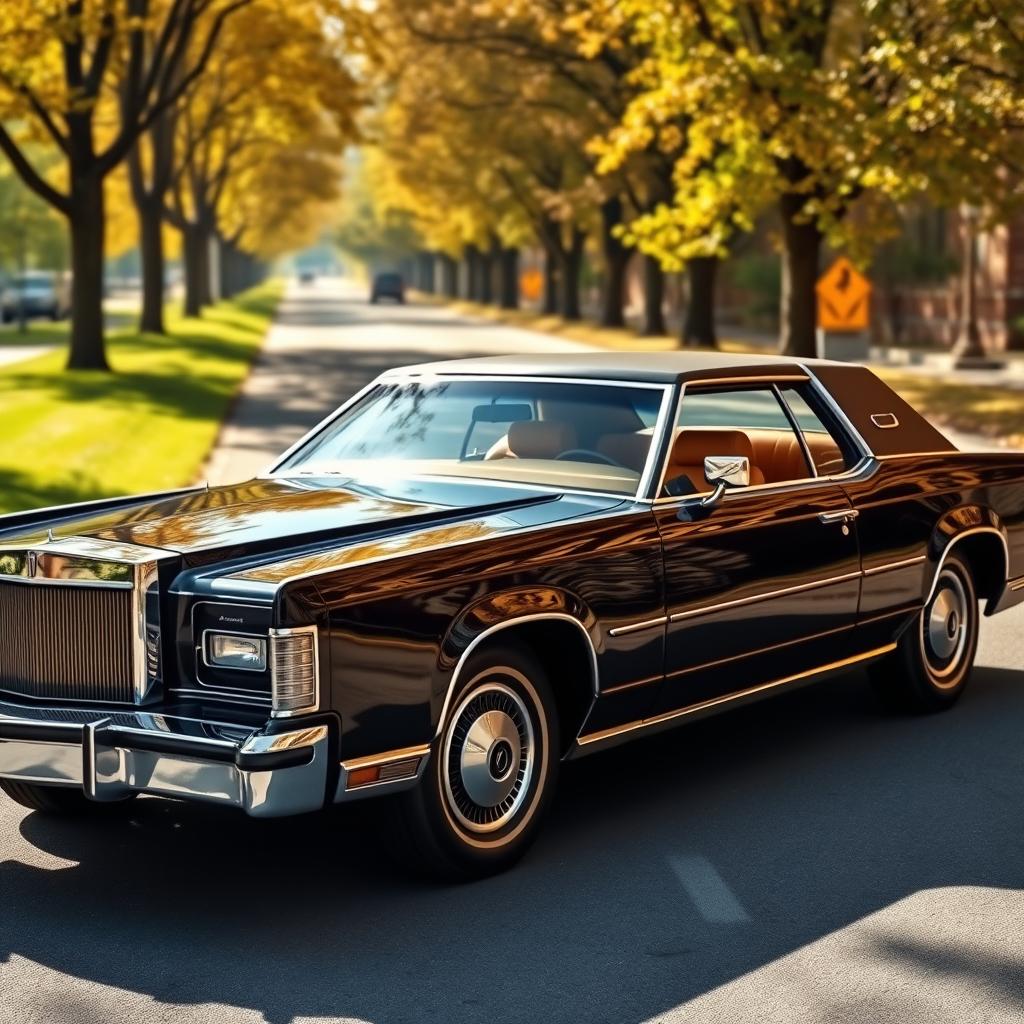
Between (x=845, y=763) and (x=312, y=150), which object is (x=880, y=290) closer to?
(x=312, y=150)

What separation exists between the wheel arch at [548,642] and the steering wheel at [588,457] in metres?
0.92

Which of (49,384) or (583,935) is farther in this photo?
(49,384)

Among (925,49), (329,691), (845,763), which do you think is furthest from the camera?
(925,49)

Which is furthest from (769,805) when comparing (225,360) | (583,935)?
(225,360)

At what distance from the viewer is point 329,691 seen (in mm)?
5145

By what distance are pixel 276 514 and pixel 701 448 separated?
1765mm

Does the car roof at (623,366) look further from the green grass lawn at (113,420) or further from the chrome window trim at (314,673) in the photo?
the green grass lawn at (113,420)

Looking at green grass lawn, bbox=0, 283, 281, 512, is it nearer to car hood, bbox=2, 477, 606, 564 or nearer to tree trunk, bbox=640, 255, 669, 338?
car hood, bbox=2, 477, 606, 564

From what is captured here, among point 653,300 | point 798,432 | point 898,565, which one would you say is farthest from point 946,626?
point 653,300

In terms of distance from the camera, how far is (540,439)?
22.5 feet

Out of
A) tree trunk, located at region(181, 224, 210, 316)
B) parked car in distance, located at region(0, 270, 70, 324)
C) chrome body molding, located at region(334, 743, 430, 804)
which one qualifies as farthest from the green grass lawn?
parked car in distance, located at region(0, 270, 70, 324)

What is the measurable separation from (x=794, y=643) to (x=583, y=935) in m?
2.00

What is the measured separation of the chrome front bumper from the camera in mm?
5008

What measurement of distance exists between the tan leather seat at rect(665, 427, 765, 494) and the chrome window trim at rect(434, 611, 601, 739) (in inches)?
49.1
